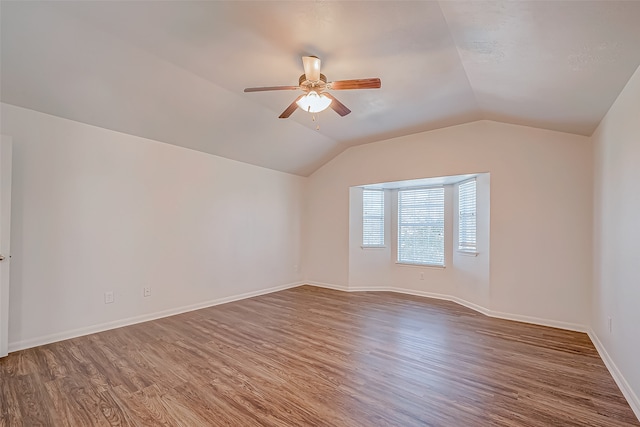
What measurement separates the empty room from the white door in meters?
0.01

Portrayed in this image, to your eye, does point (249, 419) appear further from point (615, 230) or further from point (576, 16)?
point (615, 230)

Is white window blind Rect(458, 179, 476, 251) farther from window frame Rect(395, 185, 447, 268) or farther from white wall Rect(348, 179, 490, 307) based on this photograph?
window frame Rect(395, 185, 447, 268)

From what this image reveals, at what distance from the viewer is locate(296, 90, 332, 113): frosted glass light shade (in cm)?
276

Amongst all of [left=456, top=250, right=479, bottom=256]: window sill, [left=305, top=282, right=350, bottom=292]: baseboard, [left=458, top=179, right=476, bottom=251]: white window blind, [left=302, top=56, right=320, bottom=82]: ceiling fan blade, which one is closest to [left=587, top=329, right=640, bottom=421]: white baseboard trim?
[left=456, top=250, right=479, bottom=256]: window sill

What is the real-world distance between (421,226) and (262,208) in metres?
3.00

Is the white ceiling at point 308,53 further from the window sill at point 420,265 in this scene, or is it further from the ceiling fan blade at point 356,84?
the window sill at point 420,265

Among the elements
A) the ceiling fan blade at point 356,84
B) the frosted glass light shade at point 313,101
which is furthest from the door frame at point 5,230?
the ceiling fan blade at point 356,84

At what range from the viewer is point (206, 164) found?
15.1ft

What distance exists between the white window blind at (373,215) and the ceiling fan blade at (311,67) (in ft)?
11.7

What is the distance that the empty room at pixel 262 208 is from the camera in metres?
2.12

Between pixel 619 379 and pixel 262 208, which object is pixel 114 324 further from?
pixel 619 379

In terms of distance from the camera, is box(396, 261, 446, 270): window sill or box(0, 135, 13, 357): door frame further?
box(396, 261, 446, 270): window sill

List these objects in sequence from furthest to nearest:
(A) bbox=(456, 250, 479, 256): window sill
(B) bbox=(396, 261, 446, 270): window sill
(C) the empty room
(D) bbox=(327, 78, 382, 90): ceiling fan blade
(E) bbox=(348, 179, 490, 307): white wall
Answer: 1. (B) bbox=(396, 261, 446, 270): window sill
2. (A) bbox=(456, 250, 479, 256): window sill
3. (E) bbox=(348, 179, 490, 307): white wall
4. (D) bbox=(327, 78, 382, 90): ceiling fan blade
5. (C) the empty room

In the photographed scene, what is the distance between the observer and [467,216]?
194 inches
